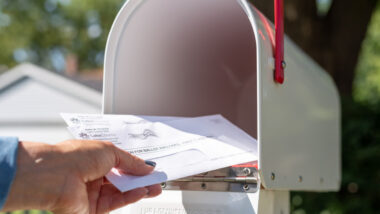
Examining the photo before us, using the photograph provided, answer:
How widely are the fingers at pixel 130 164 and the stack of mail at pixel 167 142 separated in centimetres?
1

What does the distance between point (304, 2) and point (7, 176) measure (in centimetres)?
402

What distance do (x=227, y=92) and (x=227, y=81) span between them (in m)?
0.05

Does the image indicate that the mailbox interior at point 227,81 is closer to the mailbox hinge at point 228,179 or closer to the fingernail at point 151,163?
the mailbox hinge at point 228,179

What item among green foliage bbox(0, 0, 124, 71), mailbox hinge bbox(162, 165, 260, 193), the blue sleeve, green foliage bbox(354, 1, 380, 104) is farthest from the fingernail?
green foliage bbox(0, 0, 124, 71)

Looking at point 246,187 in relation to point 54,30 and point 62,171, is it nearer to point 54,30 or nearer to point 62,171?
point 62,171

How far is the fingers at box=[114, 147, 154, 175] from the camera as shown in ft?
3.92

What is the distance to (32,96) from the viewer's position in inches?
416

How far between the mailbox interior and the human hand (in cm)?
39

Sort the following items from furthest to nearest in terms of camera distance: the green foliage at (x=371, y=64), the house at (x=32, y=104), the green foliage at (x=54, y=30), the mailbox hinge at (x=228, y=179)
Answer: the green foliage at (x=54, y=30) < the green foliage at (x=371, y=64) < the house at (x=32, y=104) < the mailbox hinge at (x=228, y=179)

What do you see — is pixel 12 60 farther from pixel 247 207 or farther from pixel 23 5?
pixel 247 207

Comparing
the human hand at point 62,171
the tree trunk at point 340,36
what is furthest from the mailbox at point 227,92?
the tree trunk at point 340,36

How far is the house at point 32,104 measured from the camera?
10237 millimetres

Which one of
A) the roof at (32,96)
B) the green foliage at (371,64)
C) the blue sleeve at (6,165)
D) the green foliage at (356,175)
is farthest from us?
the green foliage at (371,64)

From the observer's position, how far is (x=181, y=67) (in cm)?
193
